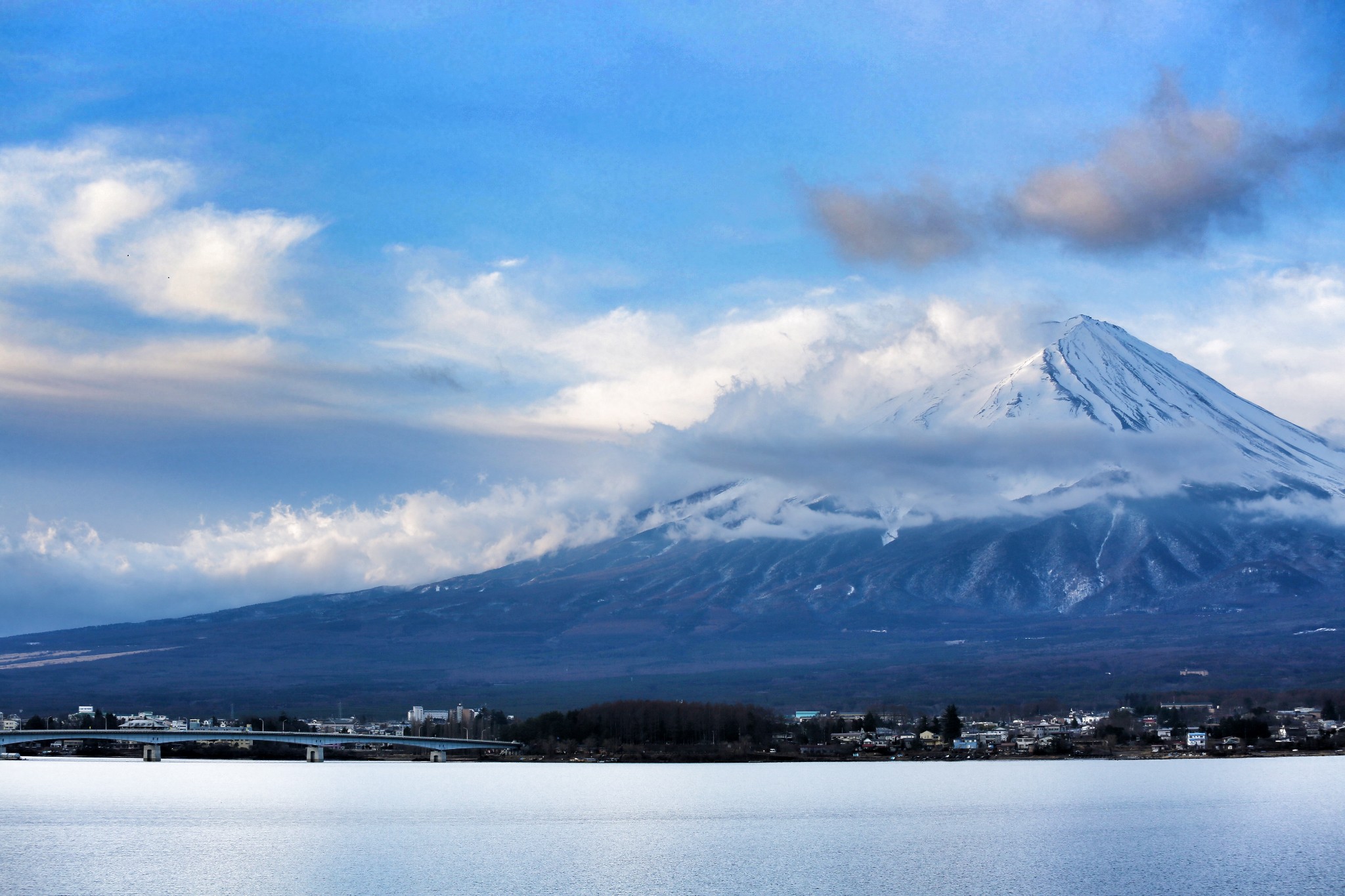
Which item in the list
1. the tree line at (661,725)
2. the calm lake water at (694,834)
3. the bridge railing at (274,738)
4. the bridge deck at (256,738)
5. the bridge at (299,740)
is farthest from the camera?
the tree line at (661,725)

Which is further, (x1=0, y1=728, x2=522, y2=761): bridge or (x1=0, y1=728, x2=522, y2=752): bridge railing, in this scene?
(x1=0, y1=728, x2=522, y2=761): bridge

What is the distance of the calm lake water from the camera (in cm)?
4362

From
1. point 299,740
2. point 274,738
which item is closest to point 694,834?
point 274,738

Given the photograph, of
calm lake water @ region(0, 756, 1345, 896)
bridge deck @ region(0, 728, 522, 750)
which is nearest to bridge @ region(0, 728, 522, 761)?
bridge deck @ region(0, 728, 522, 750)

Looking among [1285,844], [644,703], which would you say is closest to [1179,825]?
[1285,844]

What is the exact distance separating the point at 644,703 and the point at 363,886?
3430 inches

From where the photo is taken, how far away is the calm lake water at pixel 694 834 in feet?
143

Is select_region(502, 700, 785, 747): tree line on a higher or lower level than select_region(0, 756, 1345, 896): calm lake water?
higher

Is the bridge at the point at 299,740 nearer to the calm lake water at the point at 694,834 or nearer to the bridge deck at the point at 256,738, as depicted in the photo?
the bridge deck at the point at 256,738

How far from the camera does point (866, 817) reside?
64000mm

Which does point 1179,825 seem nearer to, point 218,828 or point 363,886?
point 363,886

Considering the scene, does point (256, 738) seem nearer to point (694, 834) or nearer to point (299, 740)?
point (299, 740)

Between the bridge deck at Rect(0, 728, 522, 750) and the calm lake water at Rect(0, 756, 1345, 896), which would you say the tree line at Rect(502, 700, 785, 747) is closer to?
the bridge deck at Rect(0, 728, 522, 750)

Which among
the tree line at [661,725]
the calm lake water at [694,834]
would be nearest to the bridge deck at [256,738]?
the tree line at [661,725]
